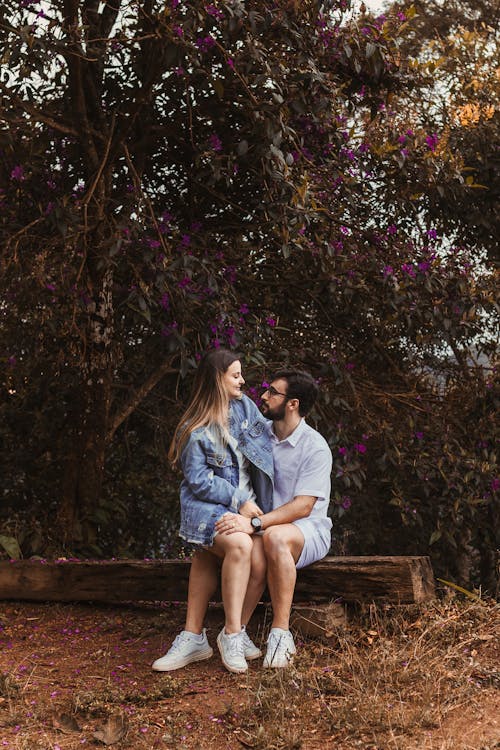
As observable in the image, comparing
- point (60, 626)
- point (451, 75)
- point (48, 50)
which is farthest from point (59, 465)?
point (451, 75)

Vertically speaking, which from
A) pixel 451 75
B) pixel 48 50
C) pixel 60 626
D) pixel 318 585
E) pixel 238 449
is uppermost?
pixel 451 75

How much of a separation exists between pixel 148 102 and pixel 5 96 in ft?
2.67

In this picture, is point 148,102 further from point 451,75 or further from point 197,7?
point 451,75

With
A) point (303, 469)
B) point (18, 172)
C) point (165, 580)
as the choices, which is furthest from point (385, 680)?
point (18, 172)

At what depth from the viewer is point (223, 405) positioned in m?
3.89

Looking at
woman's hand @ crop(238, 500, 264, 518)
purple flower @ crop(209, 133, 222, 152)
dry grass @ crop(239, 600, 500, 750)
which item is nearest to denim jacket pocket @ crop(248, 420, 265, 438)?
woman's hand @ crop(238, 500, 264, 518)

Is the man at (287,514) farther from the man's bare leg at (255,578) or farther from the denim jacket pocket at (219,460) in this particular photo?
the denim jacket pocket at (219,460)

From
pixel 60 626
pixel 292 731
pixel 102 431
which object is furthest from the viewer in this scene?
pixel 102 431

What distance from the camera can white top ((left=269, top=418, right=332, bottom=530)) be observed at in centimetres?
391

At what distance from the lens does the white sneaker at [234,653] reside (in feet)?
12.0

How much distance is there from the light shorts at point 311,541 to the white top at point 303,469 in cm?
4

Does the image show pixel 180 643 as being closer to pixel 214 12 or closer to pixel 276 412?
pixel 276 412

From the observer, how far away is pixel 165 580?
4.61m

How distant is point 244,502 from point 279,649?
0.64 m
